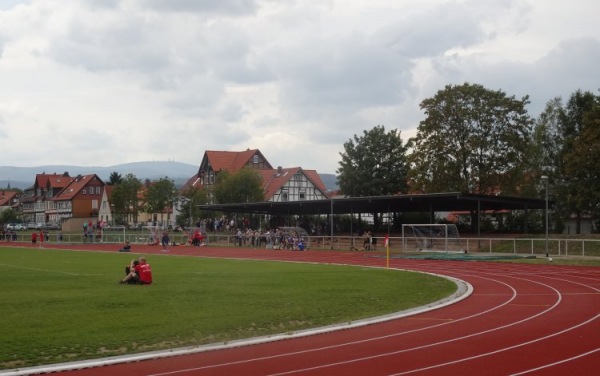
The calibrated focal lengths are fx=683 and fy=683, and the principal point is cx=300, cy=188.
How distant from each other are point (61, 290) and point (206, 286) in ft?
14.2

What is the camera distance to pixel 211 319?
14.7 m

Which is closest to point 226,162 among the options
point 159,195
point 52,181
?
point 159,195

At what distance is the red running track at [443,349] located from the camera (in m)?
10.2

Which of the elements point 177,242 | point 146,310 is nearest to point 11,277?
point 146,310

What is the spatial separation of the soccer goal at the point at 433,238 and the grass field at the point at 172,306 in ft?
58.1

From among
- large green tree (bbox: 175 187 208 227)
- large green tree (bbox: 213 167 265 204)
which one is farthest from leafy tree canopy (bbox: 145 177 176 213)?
large green tree (bbox: 213 167 265 204)

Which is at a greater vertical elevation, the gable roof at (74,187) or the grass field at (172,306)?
the gable roof at (74,187)

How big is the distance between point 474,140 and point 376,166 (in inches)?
783

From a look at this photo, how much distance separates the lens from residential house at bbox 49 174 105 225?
12612 centimetres

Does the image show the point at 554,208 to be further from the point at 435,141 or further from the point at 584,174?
the point at 435,141

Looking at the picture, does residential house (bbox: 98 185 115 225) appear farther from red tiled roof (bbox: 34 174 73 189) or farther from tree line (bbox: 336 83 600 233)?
tree line (bbox: 336 83 600 233)

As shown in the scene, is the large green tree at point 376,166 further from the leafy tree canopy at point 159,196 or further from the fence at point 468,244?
the leafy tree canopy at point 159,196

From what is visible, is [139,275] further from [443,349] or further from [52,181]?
[52,181]

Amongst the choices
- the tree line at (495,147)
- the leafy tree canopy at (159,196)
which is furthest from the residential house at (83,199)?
the tree line at (495,147)
